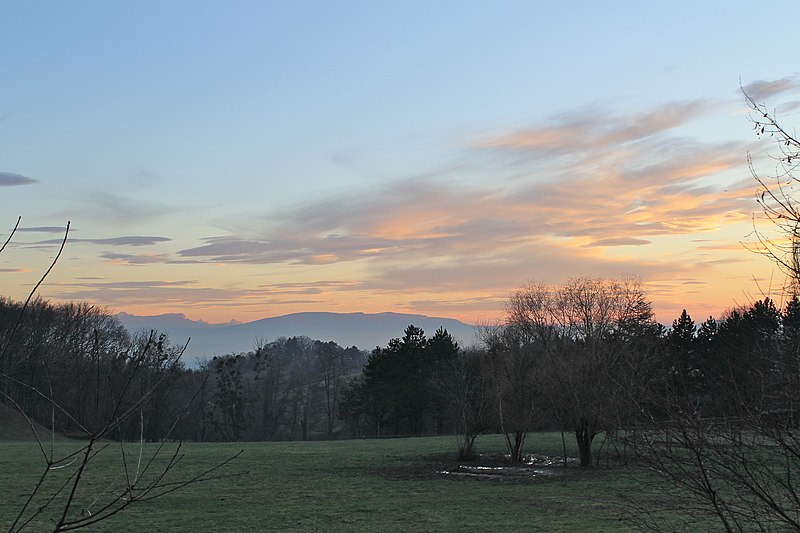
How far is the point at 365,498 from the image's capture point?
20469mm

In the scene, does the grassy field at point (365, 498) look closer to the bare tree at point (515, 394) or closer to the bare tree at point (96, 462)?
the bare tree at point (96, 462)

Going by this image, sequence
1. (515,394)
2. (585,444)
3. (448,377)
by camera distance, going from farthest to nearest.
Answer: (448,377), (515,394), (585,444)

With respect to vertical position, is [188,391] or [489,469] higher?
[188,391]

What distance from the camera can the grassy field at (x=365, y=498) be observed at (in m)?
15.9

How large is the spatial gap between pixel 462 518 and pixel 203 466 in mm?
16176

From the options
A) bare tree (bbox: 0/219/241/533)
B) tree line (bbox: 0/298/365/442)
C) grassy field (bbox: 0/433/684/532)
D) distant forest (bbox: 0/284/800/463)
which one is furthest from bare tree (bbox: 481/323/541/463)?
tree line (bbox: 0/298/365/442)

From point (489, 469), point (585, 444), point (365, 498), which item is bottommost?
point (489, 469)

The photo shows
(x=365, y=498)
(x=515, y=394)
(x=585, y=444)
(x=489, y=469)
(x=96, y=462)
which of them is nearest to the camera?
(x=365, y=498)

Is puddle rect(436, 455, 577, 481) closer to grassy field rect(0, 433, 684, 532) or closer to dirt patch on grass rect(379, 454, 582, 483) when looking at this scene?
dirt patch on grass rect(379, 454, 582, 483)

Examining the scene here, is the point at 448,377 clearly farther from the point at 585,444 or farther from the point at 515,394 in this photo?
the point at 585,444

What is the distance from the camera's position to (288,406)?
89125 mm

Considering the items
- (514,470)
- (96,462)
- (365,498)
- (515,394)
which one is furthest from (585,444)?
(96,462)

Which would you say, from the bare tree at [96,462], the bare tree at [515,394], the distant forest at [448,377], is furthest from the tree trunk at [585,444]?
the bare tree at [96,462]

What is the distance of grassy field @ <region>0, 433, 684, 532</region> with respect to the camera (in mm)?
15922
